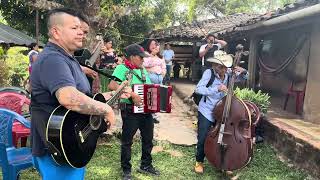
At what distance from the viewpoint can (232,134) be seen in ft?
16.5

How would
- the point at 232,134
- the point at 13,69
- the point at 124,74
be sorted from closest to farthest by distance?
the point at 124,74 < the point at 232,134 < the point at 13,69

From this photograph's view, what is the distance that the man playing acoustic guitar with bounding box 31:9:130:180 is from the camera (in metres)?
2.35

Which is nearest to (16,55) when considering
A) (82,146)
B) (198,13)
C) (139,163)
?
(139,163)

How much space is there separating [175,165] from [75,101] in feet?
12.1

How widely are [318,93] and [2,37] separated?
1054cm

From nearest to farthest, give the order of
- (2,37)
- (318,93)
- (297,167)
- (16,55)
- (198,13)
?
(297,167) → (318,93) → (2,37) → (16,55) → (198,13)

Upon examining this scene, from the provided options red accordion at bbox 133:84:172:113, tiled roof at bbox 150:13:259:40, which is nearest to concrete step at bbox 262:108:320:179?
red accordion at bbox 133:84:172:113

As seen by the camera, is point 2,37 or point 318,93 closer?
point 318,93

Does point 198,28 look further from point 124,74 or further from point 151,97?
point 124,74

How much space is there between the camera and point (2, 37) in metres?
13.4

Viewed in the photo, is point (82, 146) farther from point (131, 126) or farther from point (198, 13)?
point (198, 13)

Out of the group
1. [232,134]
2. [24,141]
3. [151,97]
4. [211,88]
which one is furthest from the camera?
[211,88]

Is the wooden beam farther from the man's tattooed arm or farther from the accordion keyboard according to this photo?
the man's tattooed arm

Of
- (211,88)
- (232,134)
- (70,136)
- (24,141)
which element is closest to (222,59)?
(211,88)
